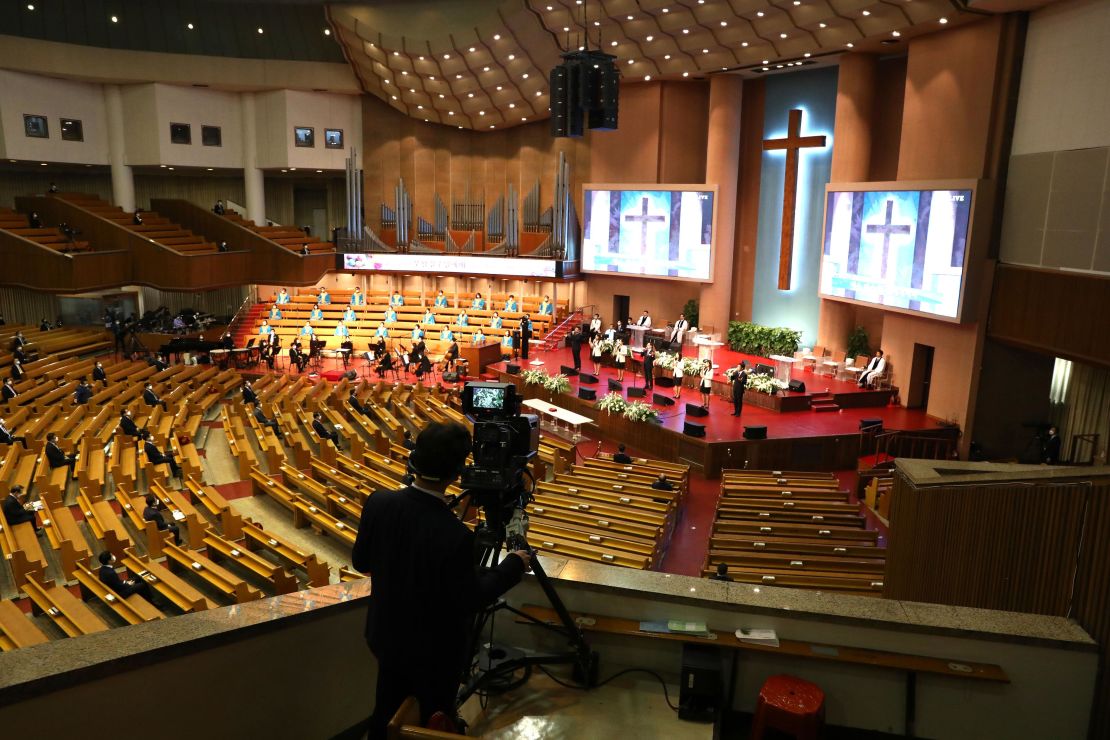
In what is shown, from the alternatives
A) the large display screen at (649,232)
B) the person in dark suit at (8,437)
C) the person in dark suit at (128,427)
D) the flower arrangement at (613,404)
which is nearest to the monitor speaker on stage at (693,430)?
the flower arrangement at (613,404)

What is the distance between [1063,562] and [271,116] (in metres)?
24.7

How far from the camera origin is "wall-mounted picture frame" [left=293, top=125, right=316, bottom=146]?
23.7 meters

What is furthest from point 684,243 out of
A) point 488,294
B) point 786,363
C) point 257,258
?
point 257,258

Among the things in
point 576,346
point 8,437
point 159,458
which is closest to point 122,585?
point 159,458

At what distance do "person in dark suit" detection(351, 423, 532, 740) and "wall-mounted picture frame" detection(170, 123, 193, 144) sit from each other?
23883 mm

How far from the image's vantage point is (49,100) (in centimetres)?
2119

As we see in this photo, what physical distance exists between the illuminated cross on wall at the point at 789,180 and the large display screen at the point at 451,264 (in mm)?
5996

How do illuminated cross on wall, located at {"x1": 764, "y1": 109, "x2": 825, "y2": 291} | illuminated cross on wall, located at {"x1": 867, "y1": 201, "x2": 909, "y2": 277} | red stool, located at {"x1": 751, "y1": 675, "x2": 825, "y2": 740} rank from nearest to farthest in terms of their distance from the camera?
red stool, located at {"x1": 751, "y1": 675, "x2": 825, "y2": 740} < illuminated cross on wall, located at {"x1": 867, "y1": 201, "x2": 909, "y2": 277} < illuminated cross on wall, located at {"x1": 764, "y1": 109, "x2": 825, "y2": 291}

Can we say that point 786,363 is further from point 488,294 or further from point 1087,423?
point 488,294

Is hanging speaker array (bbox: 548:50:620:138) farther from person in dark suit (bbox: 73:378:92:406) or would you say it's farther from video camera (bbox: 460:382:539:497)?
video camera (bbox: 460:382:539:497)

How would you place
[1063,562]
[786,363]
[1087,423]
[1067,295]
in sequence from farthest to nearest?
[786,363] < [1087,423] < [1067,295] < [1063,562]

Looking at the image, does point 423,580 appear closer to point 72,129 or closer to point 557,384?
point 557,384

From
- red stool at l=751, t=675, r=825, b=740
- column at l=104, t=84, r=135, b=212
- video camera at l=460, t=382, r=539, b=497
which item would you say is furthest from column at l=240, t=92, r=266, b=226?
red stool at l=751, t=675, r=825, b=740

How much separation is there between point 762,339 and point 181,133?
17430 mm
